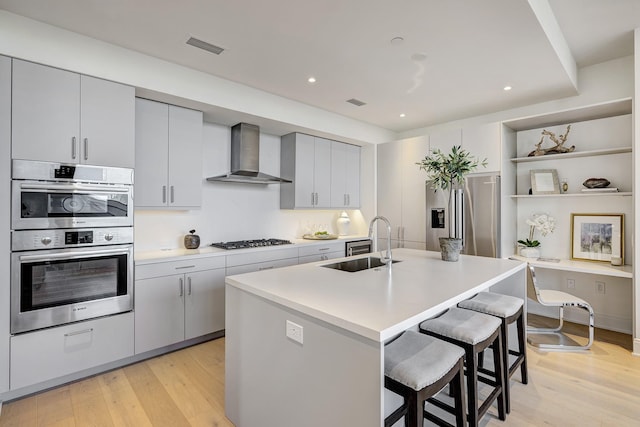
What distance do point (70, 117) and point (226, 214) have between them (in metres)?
1.88

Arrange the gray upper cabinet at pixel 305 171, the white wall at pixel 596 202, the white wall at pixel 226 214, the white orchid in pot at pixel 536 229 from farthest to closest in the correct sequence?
1. the gray upper cabinet at pixel 305 171
2. the white orchid in pot at pixel 536 229
3. the white wall at pixel 226 214
4. the white wall at pixel 596 202

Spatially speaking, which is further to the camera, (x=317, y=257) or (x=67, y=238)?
(x=317, y=257)

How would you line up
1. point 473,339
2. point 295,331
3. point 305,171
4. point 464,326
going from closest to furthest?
point 295,331 → point 473,339 → point 464,326 → point 305,171

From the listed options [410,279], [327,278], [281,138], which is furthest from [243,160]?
[410,279]

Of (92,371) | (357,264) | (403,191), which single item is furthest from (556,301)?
(92,371)

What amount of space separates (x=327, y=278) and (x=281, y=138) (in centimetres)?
301

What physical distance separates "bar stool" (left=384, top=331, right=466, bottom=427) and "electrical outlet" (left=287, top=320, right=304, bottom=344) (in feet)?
1.32

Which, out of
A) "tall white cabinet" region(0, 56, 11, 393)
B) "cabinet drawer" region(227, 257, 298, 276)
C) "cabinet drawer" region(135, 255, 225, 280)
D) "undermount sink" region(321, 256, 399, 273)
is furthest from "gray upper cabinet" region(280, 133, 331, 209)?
"tall white cabinet" region(0, 56, 11, 393)

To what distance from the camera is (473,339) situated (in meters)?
1.71

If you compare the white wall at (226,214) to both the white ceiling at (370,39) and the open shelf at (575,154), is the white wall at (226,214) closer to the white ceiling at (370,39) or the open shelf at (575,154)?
the white ceiling at (370,39)

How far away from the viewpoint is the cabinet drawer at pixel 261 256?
3344 millimetres

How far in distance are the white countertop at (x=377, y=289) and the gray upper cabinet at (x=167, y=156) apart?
1598mm

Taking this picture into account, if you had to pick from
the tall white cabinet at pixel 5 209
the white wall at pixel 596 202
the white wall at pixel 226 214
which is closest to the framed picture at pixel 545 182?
the white wall at pixel 596 202

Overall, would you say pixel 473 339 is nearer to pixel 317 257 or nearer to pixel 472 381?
pixel 472 381
